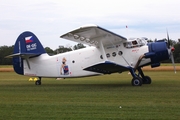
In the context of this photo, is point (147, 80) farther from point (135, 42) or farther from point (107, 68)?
point (107, 68)

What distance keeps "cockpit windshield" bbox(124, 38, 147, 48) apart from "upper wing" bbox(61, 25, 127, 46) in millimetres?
369

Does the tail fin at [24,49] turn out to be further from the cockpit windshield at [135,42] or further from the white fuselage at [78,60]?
the cockpit windshield at [135,42]

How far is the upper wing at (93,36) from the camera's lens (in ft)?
51.4

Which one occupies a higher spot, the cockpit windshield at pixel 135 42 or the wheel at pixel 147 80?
the cockpit windshield at pixel 135 42

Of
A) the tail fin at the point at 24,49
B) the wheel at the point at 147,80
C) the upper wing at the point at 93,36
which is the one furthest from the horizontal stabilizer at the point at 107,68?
the tail fin at the point at 24,49

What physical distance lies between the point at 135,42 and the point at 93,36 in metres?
2.42

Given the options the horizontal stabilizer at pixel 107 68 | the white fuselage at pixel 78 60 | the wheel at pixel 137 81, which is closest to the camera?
the horizontal stabilizer at pixel 107 68

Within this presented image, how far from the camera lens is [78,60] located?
18688 millimetres

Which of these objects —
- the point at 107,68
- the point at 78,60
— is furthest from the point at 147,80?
the point at 78,60

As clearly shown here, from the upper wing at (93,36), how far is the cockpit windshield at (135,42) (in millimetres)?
369

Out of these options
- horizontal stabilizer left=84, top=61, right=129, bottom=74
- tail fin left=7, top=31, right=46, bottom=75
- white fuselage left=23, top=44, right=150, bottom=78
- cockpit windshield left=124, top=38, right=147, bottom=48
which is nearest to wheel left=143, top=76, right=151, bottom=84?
white fuselage left=23, top=44, right=150, bottom=78

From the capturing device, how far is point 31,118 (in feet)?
25.8

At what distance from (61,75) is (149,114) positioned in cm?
1163

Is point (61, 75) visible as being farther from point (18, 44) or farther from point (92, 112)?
point (92, 112)
